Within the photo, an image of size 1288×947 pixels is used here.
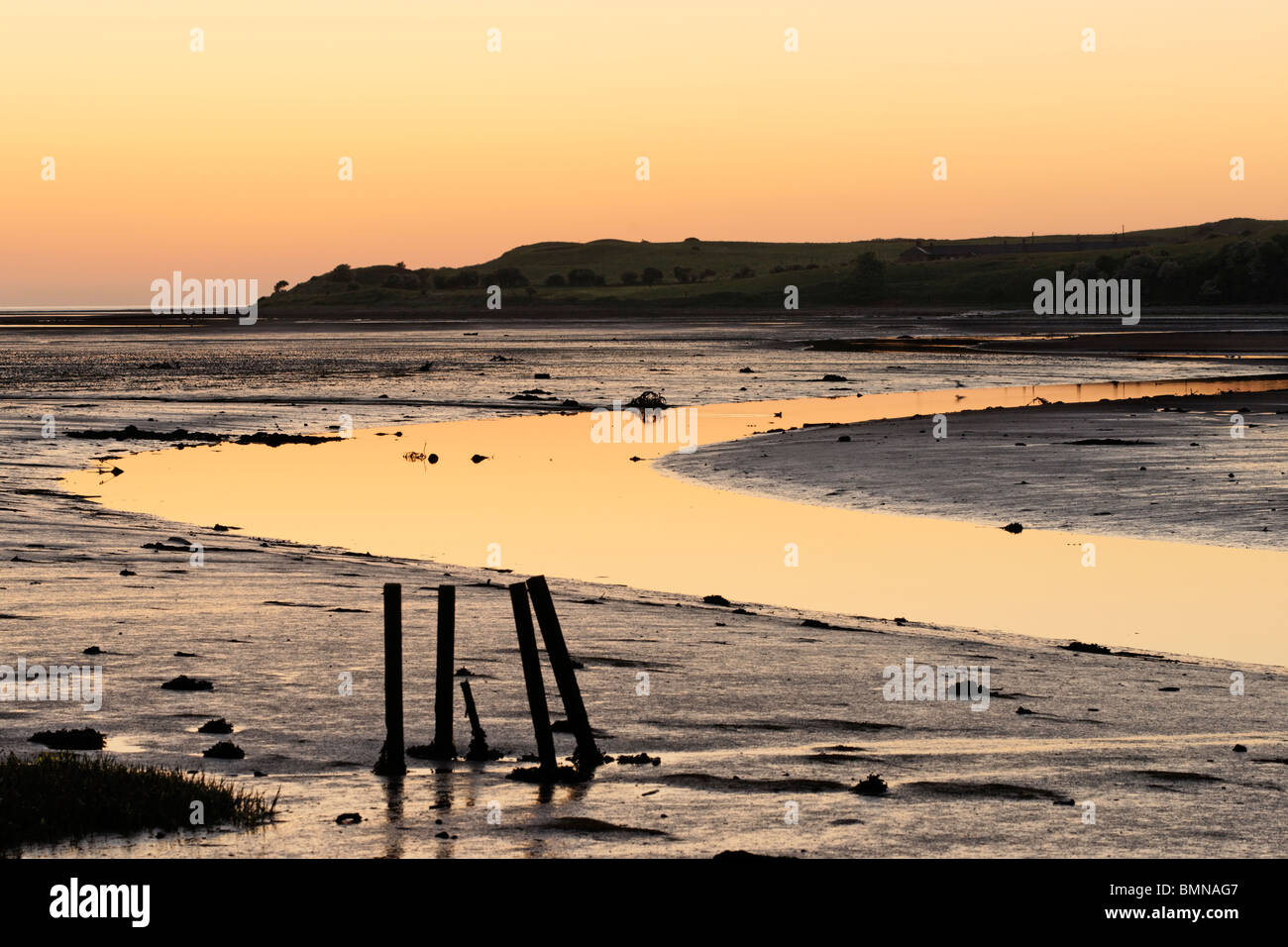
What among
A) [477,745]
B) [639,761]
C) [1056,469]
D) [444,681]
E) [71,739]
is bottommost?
[639,761]

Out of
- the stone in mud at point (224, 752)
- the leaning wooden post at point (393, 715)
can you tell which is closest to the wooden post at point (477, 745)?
the leaning wooden post at point (393, 715)

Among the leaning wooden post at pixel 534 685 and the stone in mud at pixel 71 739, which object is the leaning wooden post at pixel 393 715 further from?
the stone in mud at pixel 71 739

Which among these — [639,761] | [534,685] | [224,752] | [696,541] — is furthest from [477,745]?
[696,541]

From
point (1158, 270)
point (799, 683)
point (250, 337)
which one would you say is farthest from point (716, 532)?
point (1158, 270)

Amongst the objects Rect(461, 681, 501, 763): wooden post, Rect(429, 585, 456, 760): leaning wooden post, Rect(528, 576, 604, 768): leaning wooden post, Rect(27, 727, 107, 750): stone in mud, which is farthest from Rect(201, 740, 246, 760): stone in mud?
Rect(528, 576, 604, 768): leaning wooden post

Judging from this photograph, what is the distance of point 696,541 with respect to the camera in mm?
26797

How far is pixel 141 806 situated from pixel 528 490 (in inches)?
934

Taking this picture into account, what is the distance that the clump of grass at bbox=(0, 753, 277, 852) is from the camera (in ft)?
32.4

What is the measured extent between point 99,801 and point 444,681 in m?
3.02

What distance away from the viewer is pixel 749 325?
157750 mm

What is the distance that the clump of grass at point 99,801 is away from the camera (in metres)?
9.88

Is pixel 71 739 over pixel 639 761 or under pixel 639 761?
over

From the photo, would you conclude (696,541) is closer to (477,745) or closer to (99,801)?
(477,745)
